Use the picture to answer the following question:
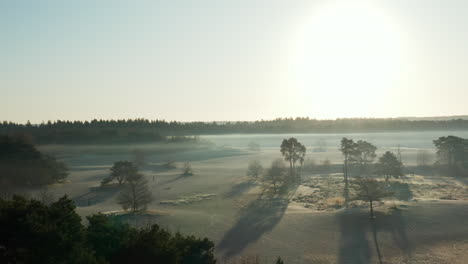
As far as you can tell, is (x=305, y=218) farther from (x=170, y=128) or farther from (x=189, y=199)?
(x=170, y=128)

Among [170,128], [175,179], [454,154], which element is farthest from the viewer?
[170,128]

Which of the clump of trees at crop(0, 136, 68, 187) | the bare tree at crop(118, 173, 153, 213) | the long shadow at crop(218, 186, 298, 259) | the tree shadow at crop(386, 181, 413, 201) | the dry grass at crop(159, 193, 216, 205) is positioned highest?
the clump of trees at crop(0, 136, 68, 187)

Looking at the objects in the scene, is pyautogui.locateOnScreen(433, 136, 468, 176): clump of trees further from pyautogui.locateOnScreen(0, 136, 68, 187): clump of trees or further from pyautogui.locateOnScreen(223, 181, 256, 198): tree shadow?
pyautogui.locateOnScreen(0, 136, 68, 187): clump of trees

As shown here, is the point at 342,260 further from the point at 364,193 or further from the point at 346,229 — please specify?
the point at 364,193

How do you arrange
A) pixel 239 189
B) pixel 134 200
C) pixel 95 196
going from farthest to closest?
pixel 239 189
pixel 95 196
pixel 134 200

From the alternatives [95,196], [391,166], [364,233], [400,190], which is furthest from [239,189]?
[364,233]

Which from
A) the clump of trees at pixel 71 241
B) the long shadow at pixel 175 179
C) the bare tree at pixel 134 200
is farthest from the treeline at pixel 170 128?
the clump of trees at pixel 71 241

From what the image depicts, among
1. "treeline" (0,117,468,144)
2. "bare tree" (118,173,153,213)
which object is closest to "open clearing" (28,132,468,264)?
"bare tree" (118,173,153,213)

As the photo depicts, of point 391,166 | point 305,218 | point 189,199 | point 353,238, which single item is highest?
point 391,166
